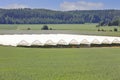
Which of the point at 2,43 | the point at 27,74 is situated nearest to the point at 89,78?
the point at 27,74

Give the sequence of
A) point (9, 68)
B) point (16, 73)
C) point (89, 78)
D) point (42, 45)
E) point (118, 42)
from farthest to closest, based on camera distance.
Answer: point (118, 42)
point (42, 45)
point (9, 68)
point (16, 73)
point (89, 78)

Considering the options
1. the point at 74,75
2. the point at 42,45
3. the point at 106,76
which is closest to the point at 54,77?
the point at 74,75

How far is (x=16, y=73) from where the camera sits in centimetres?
2252

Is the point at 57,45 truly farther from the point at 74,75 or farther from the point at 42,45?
the point at 74,75

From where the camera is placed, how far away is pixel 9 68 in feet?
82.7

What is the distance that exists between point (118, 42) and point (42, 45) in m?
14.1

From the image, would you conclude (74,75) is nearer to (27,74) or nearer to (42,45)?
(27,74)

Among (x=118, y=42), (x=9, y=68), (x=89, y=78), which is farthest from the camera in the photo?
(x=118, y=42)

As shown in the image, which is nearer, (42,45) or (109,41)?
(42,45)

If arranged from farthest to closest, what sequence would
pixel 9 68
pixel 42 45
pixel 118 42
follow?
pixel 118 42, pixel 42 45, pixel 9 68

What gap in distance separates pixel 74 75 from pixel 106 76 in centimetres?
209

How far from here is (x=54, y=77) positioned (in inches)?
838

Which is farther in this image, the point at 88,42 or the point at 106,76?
the point at 88,42

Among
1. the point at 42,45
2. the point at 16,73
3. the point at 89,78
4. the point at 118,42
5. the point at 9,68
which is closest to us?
the point at 89,78
